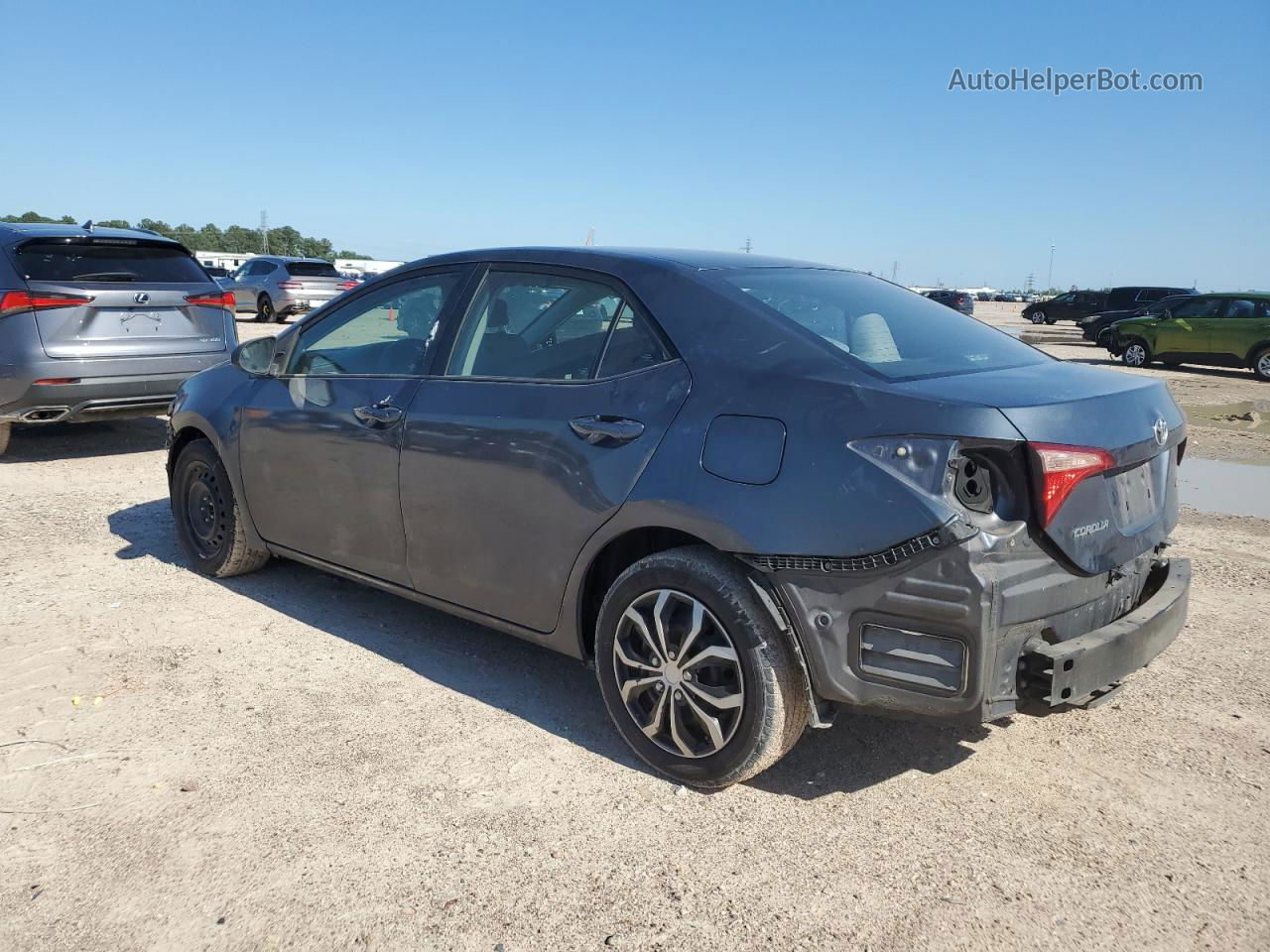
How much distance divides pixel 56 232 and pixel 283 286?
17.8 meters

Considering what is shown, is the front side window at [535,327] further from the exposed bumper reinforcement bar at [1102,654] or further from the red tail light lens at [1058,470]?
the exposed bumper reinforcement bar at [1102,654]

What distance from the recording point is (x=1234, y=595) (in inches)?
208

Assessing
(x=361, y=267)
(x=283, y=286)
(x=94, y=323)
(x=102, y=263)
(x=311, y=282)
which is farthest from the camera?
(x=361, y=267)

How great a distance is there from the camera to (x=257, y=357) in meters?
4.91

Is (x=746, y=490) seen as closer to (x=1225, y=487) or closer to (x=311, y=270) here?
(x=1225, y=487)

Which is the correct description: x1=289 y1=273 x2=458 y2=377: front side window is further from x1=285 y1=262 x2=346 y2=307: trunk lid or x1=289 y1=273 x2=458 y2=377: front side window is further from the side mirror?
x1=285 y1=262 x2=346 y2=307: trunk lid

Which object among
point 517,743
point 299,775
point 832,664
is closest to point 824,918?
point 832,664

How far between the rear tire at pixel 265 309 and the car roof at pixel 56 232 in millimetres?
17779

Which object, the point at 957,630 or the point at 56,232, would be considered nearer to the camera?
the point at 957,630

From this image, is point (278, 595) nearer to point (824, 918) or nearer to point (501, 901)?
point (501, 901)

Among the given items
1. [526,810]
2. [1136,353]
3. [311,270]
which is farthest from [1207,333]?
[526,810]

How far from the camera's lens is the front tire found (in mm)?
3018

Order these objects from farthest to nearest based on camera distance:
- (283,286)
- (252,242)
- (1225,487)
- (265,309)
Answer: (252,242) → (265,309) → (283,286) → (1225,487)

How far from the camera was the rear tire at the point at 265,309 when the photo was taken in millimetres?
25375
